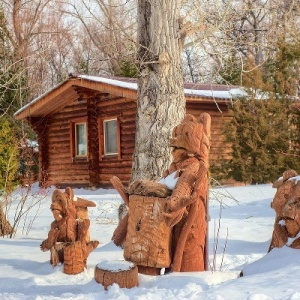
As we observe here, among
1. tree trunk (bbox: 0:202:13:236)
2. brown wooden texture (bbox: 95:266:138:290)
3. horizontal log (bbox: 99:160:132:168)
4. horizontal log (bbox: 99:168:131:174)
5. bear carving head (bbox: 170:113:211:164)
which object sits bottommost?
tree trunk (bbox: 0:202:13:236)

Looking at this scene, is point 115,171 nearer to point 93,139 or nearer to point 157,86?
point 93,139

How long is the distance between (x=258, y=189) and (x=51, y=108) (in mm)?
8439

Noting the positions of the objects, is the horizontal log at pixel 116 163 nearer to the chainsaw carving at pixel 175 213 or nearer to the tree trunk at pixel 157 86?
the tree trunk at pixel 157 86

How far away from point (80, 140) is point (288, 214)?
13919mm

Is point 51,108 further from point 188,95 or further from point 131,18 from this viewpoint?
point 131,18

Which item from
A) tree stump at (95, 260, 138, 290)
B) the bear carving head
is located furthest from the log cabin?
tree stump at (95, 260, 138, 290)

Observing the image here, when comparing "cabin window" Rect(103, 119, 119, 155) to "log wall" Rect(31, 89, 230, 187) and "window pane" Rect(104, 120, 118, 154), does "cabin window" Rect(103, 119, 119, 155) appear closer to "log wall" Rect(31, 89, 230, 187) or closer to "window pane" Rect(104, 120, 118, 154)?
"window pane" Rect(104, 120, 118, 154)

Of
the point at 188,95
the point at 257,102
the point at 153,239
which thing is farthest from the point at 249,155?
the point at 153,239

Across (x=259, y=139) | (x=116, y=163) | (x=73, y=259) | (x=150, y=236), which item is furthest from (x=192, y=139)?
(x=116, y=163)

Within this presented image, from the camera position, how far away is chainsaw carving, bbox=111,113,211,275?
368 cm

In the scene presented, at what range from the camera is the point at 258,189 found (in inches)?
468

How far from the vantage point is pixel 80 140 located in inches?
683

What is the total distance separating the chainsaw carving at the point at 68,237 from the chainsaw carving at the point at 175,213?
732mm

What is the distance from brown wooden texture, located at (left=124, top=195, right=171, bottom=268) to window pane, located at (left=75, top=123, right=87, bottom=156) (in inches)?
531
